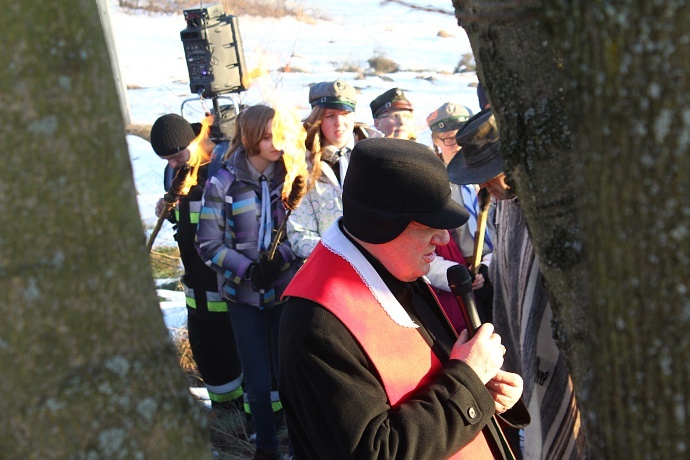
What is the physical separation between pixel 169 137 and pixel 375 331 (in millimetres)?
3350

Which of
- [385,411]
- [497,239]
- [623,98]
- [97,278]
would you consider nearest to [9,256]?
[97,278]

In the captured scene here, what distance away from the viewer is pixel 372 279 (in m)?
2.29

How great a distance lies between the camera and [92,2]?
1.07 metres

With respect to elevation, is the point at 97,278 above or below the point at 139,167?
above

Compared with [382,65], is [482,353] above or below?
above

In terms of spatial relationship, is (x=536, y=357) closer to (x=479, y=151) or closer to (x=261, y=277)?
(x=479, y=151)

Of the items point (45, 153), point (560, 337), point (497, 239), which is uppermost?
point (45, 153)

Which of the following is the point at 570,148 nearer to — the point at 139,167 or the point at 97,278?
the point at 97,278

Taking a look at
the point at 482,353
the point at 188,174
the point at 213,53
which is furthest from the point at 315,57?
the point at 482,353

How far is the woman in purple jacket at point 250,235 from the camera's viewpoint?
4488mm

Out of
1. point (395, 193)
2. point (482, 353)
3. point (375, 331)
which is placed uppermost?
point (395, 193)

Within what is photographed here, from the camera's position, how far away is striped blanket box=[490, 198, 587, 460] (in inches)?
110

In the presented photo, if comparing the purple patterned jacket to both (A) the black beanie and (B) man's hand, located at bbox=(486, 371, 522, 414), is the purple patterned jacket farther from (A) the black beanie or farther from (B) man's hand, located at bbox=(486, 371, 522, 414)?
(B) man's hand, located at bbox=(486, 371, 522, 414)

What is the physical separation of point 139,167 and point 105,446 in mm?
11194
